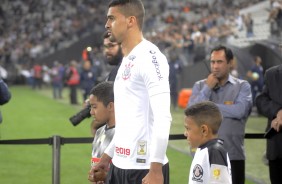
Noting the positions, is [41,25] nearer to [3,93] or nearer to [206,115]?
[3,93]

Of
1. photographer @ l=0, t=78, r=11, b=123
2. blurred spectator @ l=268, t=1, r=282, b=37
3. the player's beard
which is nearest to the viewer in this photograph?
the player's beard

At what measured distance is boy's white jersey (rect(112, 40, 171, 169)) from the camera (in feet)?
13.9

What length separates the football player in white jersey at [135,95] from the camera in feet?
13.7

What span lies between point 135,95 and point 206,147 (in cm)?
72

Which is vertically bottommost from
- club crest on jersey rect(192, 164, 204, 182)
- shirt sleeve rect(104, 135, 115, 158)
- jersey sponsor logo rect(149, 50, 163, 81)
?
club crest on jersey rect(192, 164, 204, 182)

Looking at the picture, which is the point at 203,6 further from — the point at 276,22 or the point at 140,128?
the point at 140,128

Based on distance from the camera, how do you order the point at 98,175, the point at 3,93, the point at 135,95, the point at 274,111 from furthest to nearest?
the point at 3,93 < the point at 274,111 < the point at 98,175 < the point at 135,95

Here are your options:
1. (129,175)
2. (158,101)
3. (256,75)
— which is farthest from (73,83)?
(158,101)

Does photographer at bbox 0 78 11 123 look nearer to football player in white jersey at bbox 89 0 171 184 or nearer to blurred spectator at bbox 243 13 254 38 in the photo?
football player in white jersey at bbox 89 0 171 184

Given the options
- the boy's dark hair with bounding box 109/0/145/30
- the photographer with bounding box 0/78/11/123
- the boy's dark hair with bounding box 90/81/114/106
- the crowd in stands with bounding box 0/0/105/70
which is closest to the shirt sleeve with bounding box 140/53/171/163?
the boy's dark hair with bounding box 109/0/145/30

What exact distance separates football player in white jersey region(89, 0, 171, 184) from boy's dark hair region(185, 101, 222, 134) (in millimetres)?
481

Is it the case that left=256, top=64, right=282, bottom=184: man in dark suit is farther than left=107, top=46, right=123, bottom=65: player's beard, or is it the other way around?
left=107, top=46, right=123, bottom=65: player's beard

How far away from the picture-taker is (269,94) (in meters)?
6.32

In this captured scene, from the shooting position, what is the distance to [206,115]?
4.75 m
